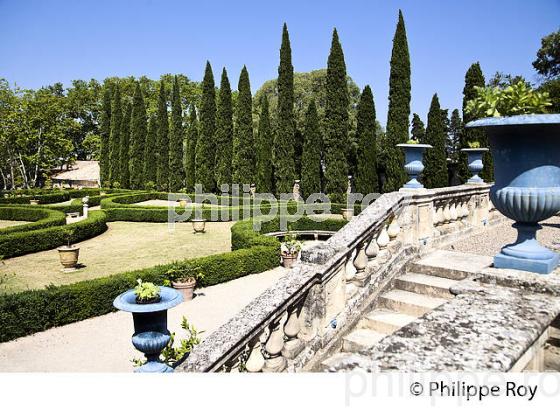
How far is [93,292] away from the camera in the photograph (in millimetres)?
8664

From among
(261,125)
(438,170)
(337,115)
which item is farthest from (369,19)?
(261,125)

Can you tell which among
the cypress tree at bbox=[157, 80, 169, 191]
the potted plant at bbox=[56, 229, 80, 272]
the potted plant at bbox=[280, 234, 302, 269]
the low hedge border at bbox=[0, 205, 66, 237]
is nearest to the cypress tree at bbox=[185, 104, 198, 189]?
the cypress tree at bbox=[157, 80, 169, 191]

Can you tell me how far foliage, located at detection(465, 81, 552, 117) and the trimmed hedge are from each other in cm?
1509

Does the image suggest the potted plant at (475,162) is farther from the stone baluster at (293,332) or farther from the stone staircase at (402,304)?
the stone baluster at (293,332)

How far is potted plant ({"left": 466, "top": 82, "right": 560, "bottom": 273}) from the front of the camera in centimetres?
304

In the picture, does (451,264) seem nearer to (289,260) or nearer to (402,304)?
(402,304)

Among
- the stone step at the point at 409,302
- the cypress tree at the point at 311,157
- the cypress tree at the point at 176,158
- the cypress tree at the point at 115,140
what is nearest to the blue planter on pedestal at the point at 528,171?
the stone step at the point at 409,302

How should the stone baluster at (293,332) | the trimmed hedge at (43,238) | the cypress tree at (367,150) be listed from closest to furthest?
1. the stone baluster at (293,332)
2. the trimmed hedge at (43,238)
3. the cypress tree at (367,150)

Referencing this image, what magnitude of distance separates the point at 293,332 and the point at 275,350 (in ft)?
0.78

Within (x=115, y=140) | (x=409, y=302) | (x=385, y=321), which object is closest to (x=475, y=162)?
(x=409, y=302)

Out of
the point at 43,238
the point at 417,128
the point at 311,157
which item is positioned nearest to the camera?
the point at 43,238

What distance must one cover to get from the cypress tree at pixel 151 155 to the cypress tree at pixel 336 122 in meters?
18.7

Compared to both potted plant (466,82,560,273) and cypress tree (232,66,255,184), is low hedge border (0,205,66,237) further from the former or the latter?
potted plant (466,82,560,273)

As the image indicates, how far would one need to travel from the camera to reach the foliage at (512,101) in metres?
3.23
